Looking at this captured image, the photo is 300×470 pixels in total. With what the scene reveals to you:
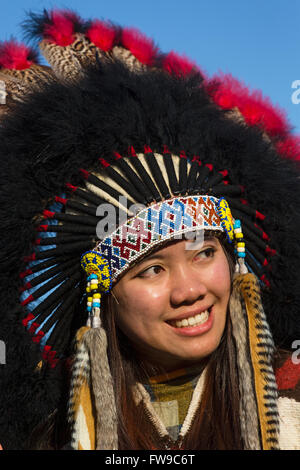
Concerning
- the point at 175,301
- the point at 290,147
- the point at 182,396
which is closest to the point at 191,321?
the point at 175,301

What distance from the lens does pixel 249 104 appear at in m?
3.27

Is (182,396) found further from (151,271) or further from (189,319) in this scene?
(151,271)

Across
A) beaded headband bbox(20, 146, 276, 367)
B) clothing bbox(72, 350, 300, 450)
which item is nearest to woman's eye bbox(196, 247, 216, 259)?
beaded headband bbox(20, 146, 276, 367)

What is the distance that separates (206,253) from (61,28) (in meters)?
1.66

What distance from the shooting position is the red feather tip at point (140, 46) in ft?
10.8

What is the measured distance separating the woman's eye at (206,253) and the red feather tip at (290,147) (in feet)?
2.87

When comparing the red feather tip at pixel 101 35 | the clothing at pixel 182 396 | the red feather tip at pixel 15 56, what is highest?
the red feather tip at pixel 101 35

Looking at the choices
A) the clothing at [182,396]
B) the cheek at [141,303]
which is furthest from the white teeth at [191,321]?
the clothing at [182,396]

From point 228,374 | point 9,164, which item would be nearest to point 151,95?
point 9,164

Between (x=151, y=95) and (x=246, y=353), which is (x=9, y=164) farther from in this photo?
(x=246, y=353)

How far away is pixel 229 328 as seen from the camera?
2.78 meters

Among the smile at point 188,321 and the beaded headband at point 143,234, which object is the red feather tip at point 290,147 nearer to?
the beaded headband at point 143,234

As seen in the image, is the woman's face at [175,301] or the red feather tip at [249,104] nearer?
the woman's face at [175,301]

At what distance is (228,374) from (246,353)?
154 mm
